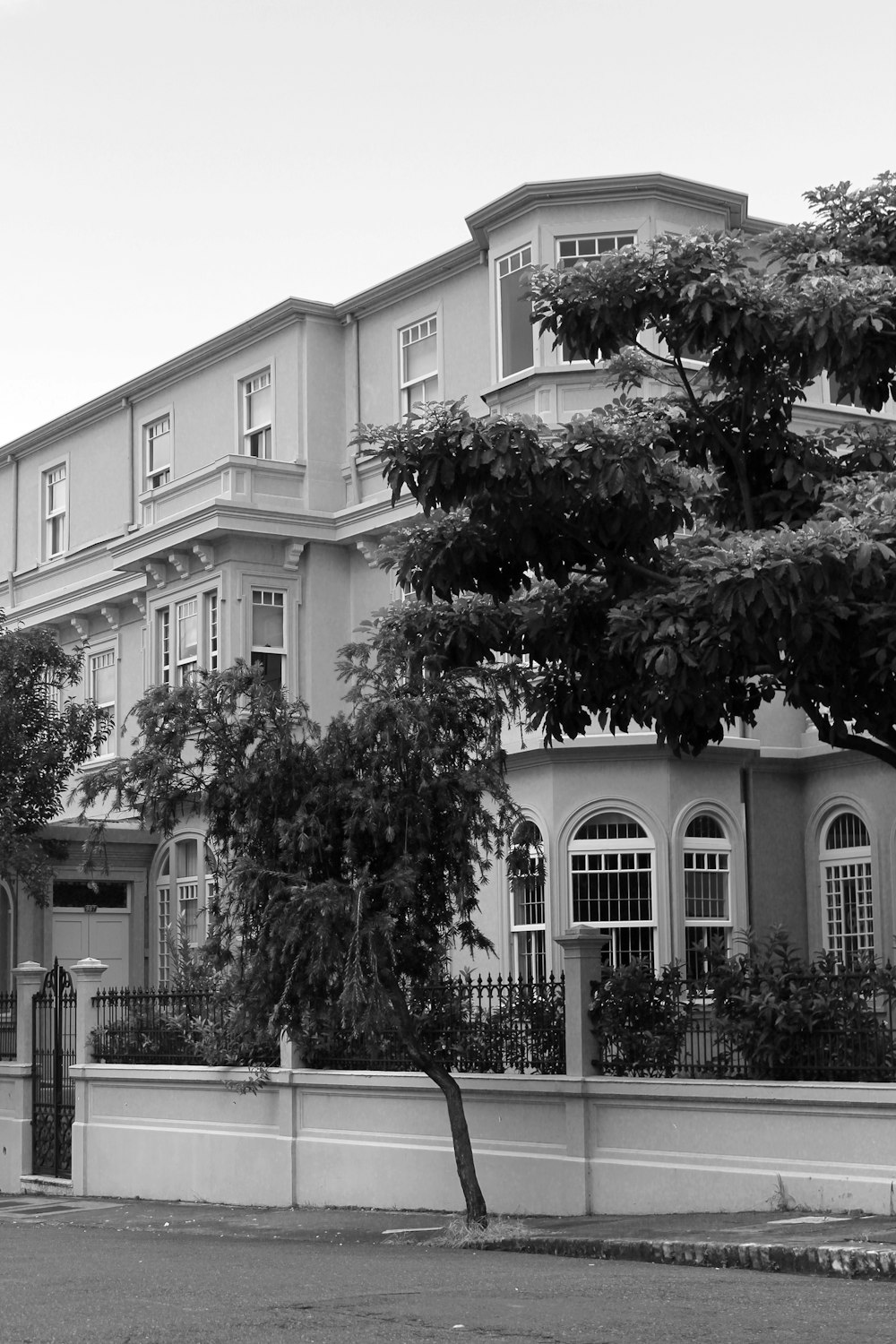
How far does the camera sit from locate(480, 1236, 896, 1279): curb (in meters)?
11.6

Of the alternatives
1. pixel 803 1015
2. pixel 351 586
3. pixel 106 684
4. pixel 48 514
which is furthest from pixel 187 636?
pixel 803 1015

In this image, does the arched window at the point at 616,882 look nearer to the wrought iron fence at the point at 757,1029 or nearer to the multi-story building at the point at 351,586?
the multi-story building at the point at 351,586

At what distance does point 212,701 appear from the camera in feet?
51.3

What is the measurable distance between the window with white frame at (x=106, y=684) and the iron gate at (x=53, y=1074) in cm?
936

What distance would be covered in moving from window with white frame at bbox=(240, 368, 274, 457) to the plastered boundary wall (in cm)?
1200

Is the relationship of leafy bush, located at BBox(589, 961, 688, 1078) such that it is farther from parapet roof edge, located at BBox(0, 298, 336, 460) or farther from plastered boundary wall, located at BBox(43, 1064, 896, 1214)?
parapet roof edge, located at BBox(0, 298, 336, 460)

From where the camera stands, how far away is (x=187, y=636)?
1141 inches

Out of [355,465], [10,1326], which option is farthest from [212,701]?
[355,465]

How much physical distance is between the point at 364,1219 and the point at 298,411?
1494 cm

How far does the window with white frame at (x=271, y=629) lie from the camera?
28.3 m

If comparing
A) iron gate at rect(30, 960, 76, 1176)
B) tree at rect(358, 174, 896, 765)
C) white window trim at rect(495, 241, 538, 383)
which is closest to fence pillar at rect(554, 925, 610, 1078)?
tree at rect(358, 174, 896, 765)

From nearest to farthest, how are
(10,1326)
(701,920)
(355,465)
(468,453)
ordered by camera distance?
(10,1326) → (468,453) → (701,920) → (355,465)

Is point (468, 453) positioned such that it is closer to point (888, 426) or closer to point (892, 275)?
point (892, 275)

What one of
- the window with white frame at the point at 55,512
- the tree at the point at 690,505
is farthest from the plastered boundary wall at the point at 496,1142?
the window with white frame at the point at 55,512
